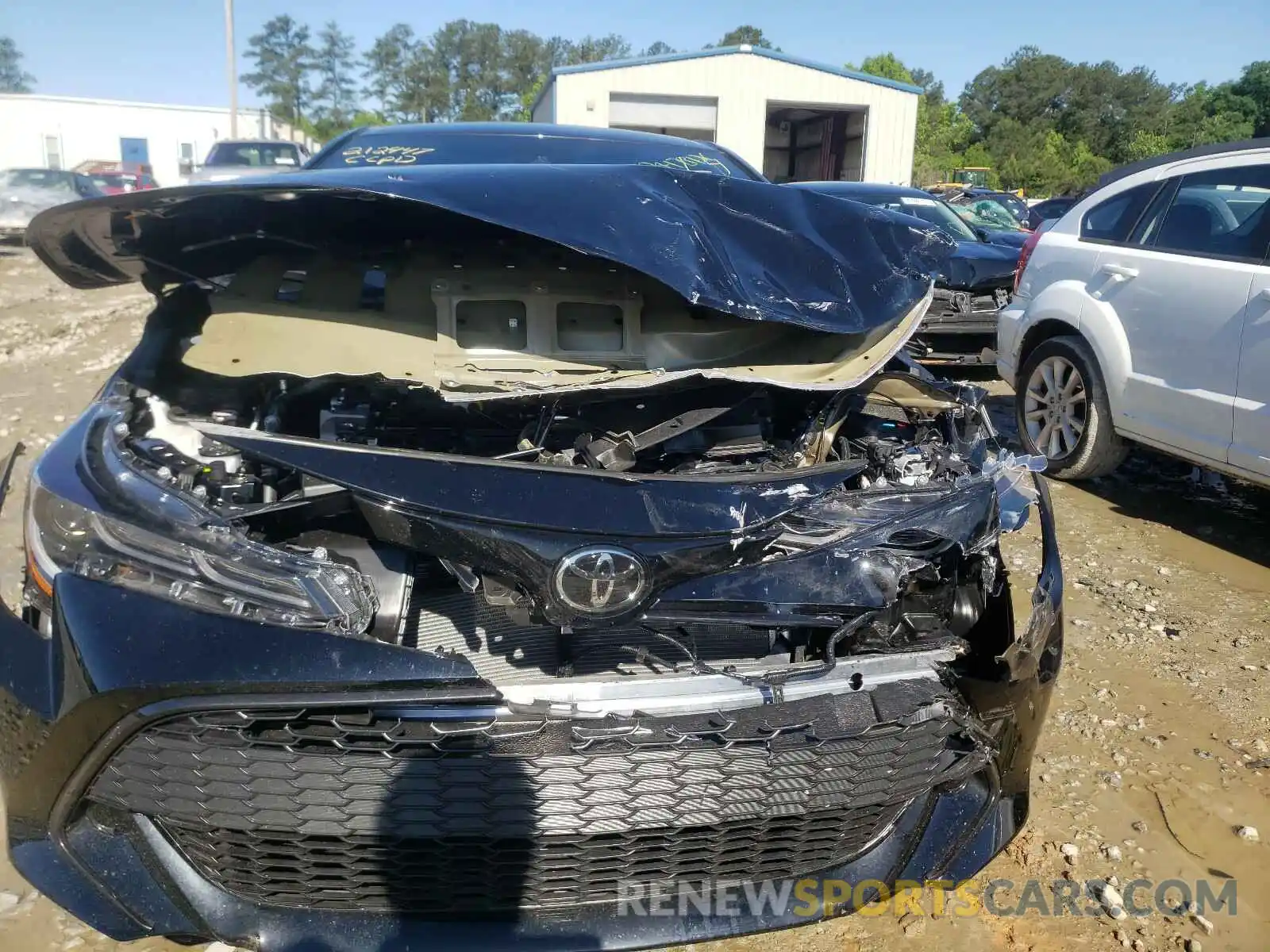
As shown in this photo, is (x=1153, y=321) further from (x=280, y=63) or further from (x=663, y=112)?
(x=280, y=63)

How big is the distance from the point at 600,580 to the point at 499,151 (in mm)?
2402

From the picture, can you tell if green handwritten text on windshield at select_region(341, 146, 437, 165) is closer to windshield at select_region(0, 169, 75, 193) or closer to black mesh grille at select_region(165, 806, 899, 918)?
black mesh grille at select_region(165, 806, 899, 918)

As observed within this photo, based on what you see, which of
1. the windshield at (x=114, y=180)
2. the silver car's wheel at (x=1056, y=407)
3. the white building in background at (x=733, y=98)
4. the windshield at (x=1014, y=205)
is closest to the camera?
the silver car's wheel at (x=1056, y=407)

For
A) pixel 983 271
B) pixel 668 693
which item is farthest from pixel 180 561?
pixel 983 271

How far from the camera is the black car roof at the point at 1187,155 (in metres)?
4.06

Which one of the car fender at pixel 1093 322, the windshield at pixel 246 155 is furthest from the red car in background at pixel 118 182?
the car fender at pixel 1093 322

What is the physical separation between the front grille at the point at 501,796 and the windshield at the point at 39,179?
19.0 metres

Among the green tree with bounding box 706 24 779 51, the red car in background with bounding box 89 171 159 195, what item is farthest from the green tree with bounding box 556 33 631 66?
the red car in background with bounding box 89 171 159 195

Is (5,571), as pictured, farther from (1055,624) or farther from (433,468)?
(1055,624)

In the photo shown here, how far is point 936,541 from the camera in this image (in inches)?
72.0

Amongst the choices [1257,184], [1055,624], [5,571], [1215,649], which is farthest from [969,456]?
[5,571]

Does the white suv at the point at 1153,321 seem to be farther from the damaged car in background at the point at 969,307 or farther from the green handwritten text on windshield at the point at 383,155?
the green handwritten text on windshield at the point at 383,155

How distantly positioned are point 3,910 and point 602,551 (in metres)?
1.61

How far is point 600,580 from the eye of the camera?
158 centimetres
